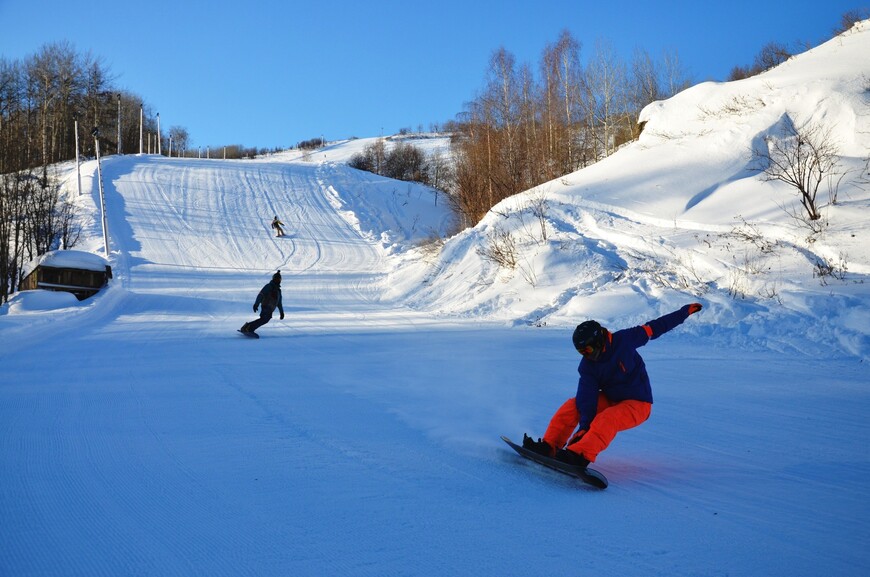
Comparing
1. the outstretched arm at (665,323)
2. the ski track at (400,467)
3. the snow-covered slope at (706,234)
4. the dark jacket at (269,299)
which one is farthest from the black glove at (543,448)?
the dark jacket at (269,299)

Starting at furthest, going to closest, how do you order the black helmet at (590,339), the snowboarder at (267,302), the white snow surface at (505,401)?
the snowboarder at (267,302), the black helmet at (590,339), the white snow surface at (505,401)

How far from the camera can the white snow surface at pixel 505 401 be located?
3455 mm

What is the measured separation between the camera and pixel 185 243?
34000mm

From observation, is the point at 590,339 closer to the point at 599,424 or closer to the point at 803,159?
the point at 599,424

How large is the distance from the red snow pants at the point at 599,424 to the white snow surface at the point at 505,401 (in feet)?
1.03

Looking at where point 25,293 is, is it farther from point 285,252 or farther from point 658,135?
point 658,135

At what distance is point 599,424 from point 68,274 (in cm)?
2290

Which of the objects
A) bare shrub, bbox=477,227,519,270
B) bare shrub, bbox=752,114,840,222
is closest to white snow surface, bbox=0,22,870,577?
bare shrub, bbox=477,227,519,270

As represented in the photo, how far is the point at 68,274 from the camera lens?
2198cm

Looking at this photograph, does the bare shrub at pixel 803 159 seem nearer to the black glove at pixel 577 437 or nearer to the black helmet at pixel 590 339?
the black helmet at pixel 590 339

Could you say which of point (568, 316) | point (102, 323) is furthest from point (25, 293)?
point (568, 316)

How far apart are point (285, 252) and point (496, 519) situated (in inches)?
1258

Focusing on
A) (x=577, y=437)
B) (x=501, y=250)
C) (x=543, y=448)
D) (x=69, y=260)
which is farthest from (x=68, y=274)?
(x=577, y=437)

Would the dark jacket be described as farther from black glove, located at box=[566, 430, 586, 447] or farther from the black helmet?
the black helmet
